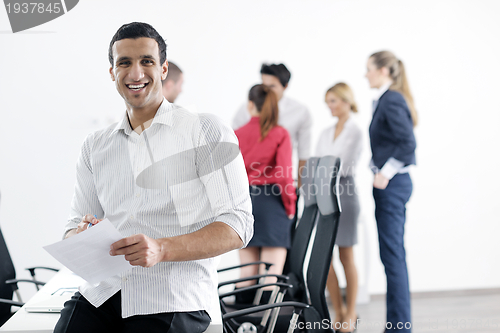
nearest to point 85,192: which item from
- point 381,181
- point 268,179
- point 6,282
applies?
point 6,282

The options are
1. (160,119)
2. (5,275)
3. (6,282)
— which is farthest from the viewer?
(5,275)

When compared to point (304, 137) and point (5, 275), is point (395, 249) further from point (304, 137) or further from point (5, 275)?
point (5, 275)

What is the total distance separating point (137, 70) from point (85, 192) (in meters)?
0.44

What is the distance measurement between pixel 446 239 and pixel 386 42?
72.0 inches

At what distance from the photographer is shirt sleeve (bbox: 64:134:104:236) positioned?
54.4 inches

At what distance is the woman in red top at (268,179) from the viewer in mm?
2521

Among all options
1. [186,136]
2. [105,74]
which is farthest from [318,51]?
[186,136]

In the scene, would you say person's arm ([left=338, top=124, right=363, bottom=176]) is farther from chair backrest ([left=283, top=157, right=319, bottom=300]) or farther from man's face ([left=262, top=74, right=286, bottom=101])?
chair backrest ([left=283, top=157, right=319, bottom=300])

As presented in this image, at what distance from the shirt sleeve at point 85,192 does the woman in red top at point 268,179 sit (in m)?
1.27

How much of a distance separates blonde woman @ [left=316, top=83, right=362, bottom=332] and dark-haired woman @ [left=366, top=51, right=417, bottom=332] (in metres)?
0.25

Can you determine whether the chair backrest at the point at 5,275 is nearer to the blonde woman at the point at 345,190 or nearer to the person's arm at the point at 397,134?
the blonde woman at the point at 345,190

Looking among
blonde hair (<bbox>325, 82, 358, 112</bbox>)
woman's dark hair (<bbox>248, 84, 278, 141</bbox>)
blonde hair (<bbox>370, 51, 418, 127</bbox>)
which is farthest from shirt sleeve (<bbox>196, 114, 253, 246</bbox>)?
blonde hair (<bbox>325, 82, 358, 112</bbox>)

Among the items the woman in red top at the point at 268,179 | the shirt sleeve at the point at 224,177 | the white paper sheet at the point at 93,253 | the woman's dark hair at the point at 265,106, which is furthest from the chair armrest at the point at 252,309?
the woman's dark hair at the point at 265,106

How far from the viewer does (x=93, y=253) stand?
1039mm
